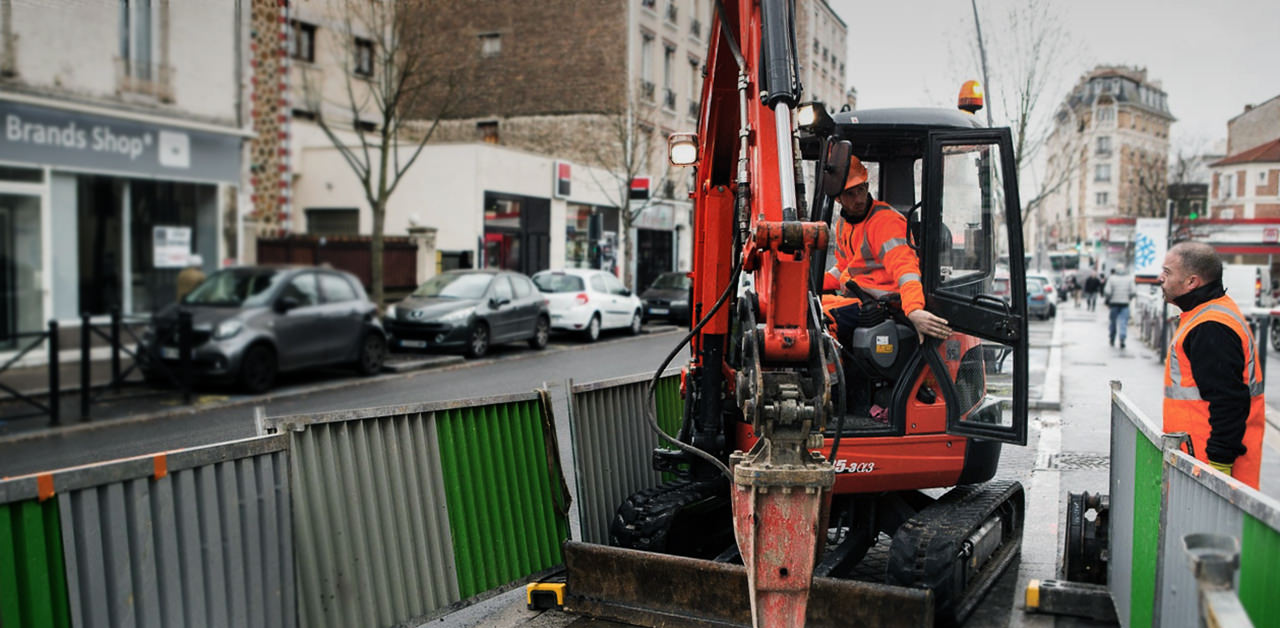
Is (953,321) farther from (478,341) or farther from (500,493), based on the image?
(478,341)

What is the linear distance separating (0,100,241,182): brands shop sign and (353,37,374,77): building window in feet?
→ 9.23

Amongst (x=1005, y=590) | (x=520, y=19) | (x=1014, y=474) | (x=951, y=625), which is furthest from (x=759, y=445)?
(x=520, y=19)

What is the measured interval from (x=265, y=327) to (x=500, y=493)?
981 centimetres

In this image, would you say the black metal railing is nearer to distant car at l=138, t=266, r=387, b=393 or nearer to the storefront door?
distant car at l=138, t=266, r=387, b=393

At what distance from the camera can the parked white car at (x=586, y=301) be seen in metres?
22.9

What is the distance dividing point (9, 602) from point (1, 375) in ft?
32.7

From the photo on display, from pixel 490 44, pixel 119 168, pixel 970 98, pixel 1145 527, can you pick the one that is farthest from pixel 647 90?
pixel 1145 527

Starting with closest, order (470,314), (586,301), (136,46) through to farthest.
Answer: (136,46) → (470,314) → (586,301)

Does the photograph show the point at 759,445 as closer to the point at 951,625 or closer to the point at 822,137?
the point at 951,625

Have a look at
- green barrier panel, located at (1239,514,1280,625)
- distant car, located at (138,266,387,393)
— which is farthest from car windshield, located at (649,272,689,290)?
green barrier panel, located at (1239,514,1280,625)

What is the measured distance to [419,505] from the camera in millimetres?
4824

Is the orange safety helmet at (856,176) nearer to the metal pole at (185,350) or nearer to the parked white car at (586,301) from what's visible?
the metal pole at (185,350)

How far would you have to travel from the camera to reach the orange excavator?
15.1 feet

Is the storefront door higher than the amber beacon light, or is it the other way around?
the amber beacon light
